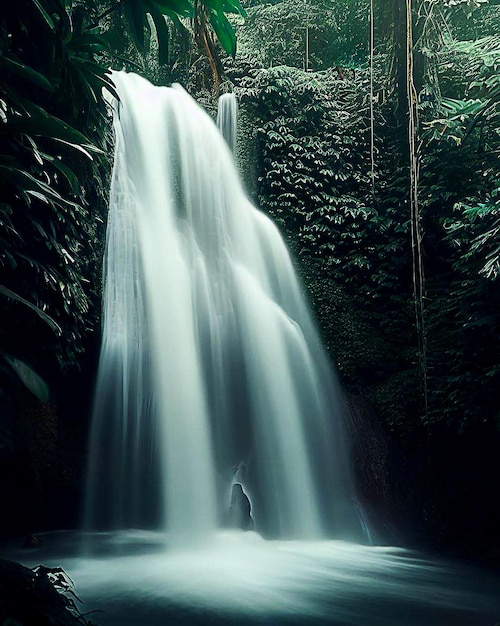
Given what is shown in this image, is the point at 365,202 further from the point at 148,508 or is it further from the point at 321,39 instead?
the point at 321,39

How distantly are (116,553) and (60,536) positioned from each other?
1023 millimetres

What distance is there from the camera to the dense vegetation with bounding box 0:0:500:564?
181 inches

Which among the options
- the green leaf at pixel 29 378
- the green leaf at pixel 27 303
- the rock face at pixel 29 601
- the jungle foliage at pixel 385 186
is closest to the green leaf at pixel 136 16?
the green leaf at pixel 27 303

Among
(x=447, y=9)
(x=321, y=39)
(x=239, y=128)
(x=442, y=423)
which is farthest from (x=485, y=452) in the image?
(x=321, y=39)

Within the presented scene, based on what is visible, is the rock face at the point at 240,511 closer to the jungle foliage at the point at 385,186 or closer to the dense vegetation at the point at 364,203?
the dense vegetation at the point at 364,203

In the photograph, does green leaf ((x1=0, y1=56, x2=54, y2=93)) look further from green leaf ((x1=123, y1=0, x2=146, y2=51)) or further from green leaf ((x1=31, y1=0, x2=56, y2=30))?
green leaf ((x1=123, y1=0, x2=146, y2=51))

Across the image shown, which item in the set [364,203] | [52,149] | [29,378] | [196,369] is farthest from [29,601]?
[364,203]

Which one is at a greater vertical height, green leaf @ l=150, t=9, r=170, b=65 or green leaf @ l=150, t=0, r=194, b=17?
green leaf @ l=150, t=0, r=194, b=17

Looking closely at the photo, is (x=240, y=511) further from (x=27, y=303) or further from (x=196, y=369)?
(x=27, y=303)

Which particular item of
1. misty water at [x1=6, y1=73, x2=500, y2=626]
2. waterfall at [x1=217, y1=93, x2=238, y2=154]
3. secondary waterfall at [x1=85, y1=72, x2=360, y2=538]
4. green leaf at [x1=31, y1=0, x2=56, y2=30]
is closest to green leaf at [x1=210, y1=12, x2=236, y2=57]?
green leaf at [x1=31, y1=0, x2=56, y2=30]

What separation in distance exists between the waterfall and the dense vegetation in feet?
0.68

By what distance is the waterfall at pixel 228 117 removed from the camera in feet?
32.8

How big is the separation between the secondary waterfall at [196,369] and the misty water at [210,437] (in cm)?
2

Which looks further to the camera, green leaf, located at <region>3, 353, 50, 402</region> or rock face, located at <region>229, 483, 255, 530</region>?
rock face, located at <region>229, 483, 255, 530</region>
